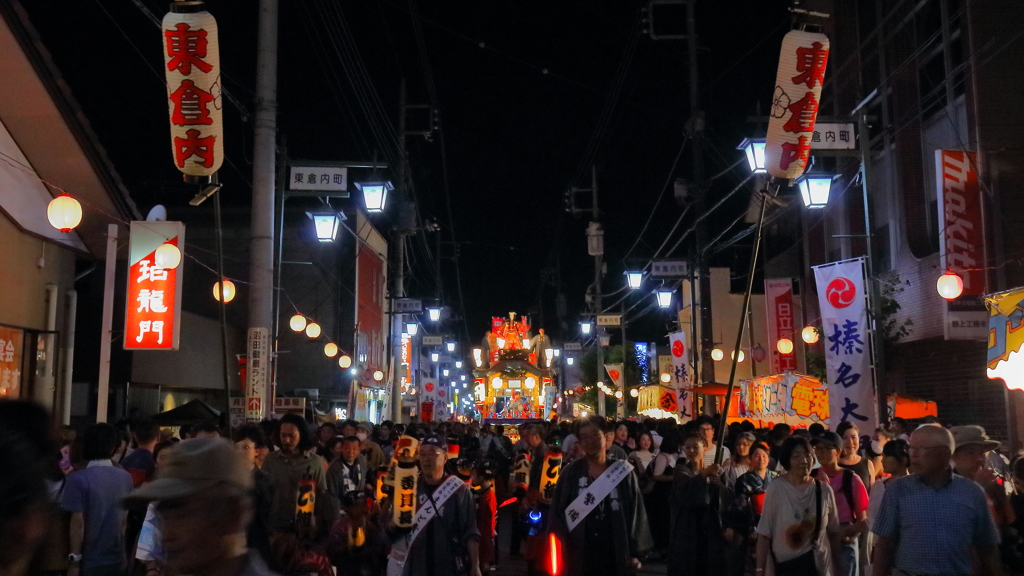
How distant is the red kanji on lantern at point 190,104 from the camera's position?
1239cm

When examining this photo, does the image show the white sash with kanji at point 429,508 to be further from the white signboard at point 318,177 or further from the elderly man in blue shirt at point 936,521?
the white signboard at point 318,177

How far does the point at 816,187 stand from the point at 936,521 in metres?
12.6

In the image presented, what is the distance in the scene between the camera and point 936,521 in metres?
5.65

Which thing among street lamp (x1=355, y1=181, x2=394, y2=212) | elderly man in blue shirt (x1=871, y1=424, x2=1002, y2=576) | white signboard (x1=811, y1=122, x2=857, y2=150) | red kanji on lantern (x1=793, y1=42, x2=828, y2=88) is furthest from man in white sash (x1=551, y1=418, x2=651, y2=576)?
street lamp (x1=355, y1=181, x2=394, y2=212)

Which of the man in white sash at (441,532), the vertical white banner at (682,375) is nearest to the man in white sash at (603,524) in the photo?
the man in white sash at (441,532)

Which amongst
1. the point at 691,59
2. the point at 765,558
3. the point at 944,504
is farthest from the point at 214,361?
the point at 944,504

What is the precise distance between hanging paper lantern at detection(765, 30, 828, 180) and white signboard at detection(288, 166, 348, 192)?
27.4 ft

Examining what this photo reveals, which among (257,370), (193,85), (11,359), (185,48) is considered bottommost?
(257,370)

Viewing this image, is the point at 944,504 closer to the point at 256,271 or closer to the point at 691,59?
the point at 256,271

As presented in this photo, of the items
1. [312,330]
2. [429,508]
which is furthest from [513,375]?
[429,508]

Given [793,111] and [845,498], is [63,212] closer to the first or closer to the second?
[793,111]

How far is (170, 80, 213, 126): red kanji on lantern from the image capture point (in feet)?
40.7

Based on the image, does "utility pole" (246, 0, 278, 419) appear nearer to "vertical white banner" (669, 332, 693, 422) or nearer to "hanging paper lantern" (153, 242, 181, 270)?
"hanging paper lantern" (153, 242, 181, 270)

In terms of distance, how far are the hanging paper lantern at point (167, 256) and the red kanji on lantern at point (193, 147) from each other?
3.15 meters
